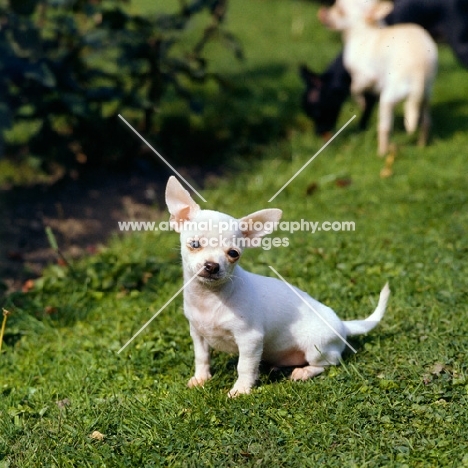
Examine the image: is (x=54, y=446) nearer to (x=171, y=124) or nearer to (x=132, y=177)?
(x=132, y=177)

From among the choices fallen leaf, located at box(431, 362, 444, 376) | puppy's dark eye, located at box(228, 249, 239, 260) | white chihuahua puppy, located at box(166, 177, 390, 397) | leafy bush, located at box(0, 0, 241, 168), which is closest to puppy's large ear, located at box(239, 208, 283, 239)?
white chihuahua puppy, located at box(166, 177, 390, 397)

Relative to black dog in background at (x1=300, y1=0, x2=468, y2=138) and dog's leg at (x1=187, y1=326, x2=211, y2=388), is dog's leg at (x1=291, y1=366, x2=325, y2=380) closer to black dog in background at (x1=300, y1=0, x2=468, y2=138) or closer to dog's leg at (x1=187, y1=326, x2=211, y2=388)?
dog's leg at (x1=187, y1=326, x2=211, y2=388)

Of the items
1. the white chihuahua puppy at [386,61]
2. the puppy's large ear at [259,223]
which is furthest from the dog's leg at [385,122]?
the puppy's large ear at [259,223]

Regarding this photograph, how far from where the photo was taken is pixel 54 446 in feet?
9.62

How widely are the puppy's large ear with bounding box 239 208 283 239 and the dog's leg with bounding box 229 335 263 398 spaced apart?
0.43 metres

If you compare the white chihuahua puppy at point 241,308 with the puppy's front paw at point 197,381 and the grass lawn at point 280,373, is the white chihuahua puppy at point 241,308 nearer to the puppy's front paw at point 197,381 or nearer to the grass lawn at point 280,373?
the puppy's front paw at point 197,381

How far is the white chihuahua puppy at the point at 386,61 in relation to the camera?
6.48 meters

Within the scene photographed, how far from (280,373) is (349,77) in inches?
182

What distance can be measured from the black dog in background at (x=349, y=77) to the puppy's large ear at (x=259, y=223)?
455cm

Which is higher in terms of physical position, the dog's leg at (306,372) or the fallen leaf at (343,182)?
the dog's leg at (306,372)

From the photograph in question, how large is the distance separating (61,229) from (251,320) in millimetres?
3022

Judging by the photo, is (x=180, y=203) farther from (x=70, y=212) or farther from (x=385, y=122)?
(x=385, y=122)

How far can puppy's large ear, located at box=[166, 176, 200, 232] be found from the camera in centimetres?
308

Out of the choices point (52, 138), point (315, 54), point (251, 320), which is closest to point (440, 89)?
point (315, 54)
